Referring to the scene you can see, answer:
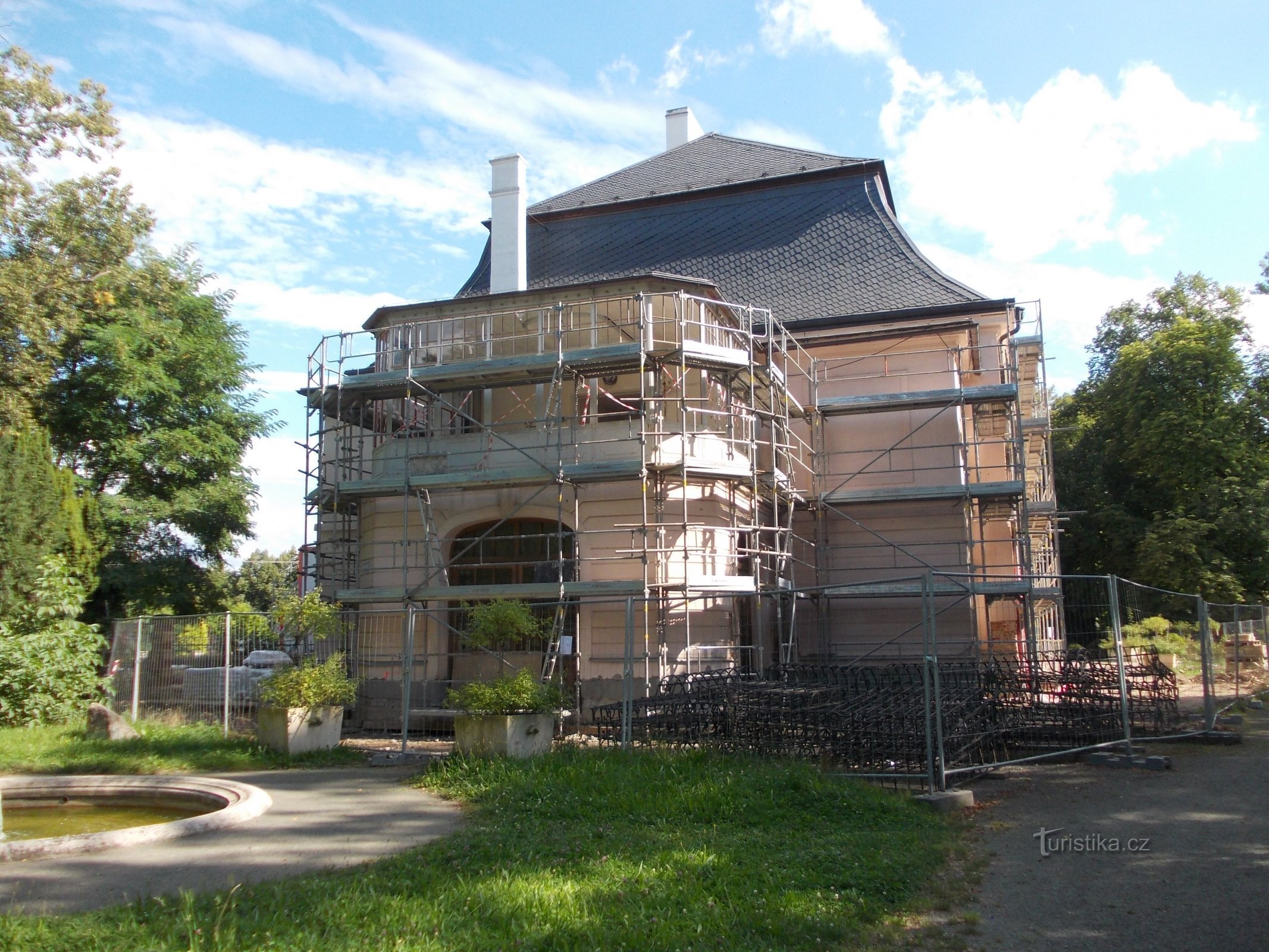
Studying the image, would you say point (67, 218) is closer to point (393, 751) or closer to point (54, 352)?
point (54, 352)

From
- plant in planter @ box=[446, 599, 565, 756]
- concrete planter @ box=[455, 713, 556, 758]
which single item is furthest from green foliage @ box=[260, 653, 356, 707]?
concrete planter @ box=[455, 713, 556, 758]

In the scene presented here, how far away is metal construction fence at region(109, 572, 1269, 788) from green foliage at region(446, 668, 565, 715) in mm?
878

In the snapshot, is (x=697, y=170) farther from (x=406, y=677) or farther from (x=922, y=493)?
(x=406, y=677)

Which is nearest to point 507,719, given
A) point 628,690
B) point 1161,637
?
point 628,690

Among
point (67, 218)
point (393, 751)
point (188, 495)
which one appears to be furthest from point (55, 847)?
point (67, 218)

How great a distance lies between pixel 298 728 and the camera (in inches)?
510

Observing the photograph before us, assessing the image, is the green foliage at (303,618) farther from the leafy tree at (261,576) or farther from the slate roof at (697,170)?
the leafy tree at (261,576)

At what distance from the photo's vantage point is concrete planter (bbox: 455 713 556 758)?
11188 millimetres

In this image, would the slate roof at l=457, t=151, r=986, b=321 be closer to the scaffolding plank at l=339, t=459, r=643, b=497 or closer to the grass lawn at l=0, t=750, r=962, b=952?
the scaffolding plank at l=339, t=459, r=643, b=497

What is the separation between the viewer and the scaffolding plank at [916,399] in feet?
61.4

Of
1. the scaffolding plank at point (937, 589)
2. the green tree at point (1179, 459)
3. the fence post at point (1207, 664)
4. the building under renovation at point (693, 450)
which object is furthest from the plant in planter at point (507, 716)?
the green tree at point (1179, 459)

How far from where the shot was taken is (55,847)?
24.2 ft

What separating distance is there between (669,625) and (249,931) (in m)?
11.3

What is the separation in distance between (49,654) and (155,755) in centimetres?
527
